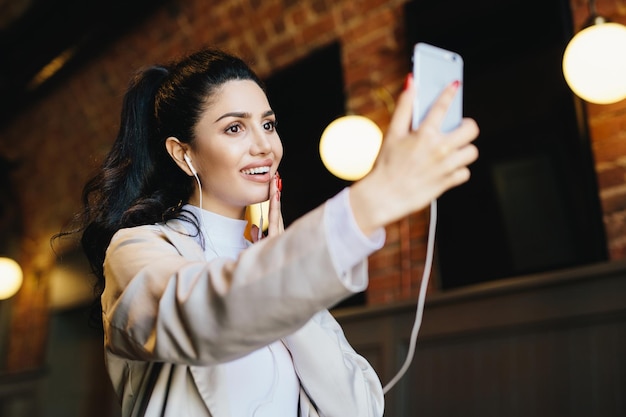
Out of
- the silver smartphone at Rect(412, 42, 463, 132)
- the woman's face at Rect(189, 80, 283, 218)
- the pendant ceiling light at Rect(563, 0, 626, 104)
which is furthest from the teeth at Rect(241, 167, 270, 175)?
the pendant ceiling light at Rect(563, 0, 626, 104)

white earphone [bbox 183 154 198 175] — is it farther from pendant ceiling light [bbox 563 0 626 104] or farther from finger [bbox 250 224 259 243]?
pendant ceiling light [bbox 563 0 626 104]

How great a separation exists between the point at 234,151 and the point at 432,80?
625 mm

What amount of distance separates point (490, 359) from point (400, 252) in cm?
64

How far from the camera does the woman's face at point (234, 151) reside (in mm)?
1437

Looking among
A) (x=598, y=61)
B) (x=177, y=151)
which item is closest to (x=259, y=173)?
(x=177, y=151)

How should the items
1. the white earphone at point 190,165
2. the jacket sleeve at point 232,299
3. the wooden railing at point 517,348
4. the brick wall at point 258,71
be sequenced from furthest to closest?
the brick wall at point 258,71 → the wooden railing at point 517,348 → the white earphone at point 190,165 → the jacket sleeve at point 232,299

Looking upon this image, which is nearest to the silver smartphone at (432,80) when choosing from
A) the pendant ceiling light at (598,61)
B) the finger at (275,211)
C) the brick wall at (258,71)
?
the finger at (275,211)

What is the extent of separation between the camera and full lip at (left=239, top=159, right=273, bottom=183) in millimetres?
1438

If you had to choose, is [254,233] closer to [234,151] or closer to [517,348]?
[234,151]

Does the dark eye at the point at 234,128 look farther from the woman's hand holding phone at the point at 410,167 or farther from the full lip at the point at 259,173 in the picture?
the woman's hand holding phone at the point at 410,167

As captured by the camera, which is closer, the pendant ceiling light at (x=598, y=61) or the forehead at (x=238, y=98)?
the forehead at (x=238, y=98)

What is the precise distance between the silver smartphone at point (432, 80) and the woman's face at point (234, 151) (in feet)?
1.94

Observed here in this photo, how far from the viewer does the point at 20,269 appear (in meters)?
5.69

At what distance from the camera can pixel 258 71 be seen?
3.83 m
